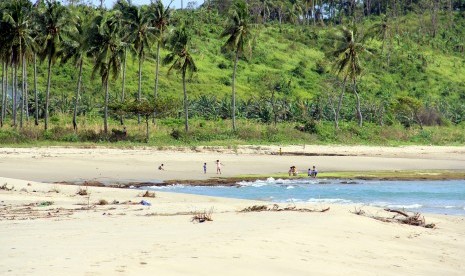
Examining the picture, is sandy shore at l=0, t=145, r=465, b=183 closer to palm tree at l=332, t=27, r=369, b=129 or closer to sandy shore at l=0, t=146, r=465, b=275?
sandy shore at l=0, t=146, r=465, b=275

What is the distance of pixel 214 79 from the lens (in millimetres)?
77312

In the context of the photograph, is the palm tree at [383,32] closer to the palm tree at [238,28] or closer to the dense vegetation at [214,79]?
the dense vegetation at [214,79]

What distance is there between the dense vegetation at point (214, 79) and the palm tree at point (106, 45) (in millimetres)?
91

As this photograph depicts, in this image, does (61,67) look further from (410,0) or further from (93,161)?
(410,0)

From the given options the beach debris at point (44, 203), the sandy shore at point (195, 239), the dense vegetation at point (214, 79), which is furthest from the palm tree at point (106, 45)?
the beach debris at point (44, 203)

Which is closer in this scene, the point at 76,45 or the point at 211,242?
the point at 211,242

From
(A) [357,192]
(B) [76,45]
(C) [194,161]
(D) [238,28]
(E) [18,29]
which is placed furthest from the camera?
(D) [238,28]

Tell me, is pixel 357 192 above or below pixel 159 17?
below

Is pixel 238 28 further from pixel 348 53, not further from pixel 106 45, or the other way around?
pixel 106 45

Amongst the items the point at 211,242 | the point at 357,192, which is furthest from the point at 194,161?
the point at 211,242

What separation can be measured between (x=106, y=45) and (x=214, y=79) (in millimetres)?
25426

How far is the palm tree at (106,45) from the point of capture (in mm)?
52756

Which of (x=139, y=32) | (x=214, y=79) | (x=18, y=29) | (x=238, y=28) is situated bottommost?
(x=214, y=79)

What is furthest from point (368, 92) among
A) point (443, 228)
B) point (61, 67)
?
point (443, 228)
